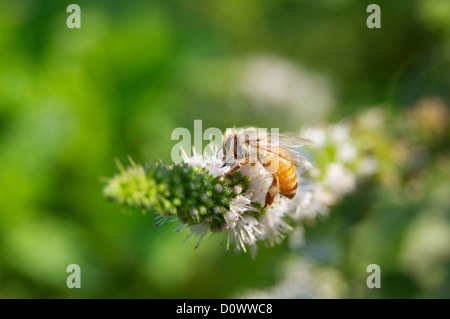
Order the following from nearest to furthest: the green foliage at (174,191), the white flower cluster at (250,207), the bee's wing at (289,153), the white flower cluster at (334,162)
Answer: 1. the green foliage at (174,191)
2. the white flower cluster at (250,207)
3. the bee's wing at (289,153)
4. the white flower cluster at (334,162)

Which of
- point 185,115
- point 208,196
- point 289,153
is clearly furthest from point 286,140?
point 185,115

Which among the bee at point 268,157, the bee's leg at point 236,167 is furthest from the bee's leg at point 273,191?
the bee's leg at point 236,167

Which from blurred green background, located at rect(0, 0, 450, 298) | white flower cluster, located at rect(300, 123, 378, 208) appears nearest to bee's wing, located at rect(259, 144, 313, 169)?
white flower cluster, located at rect(300, 123, 378, 208)

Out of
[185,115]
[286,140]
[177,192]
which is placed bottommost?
[177,192]

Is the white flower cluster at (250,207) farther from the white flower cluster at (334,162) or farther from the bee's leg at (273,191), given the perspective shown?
the white flower cluster at (334,162)

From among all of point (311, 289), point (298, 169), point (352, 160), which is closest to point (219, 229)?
point (298, 169)

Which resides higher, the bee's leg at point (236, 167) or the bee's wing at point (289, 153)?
the bee's wing at point (289, 153)

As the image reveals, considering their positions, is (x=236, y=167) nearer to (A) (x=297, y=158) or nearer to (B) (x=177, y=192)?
(A) (x=297, y=158)
